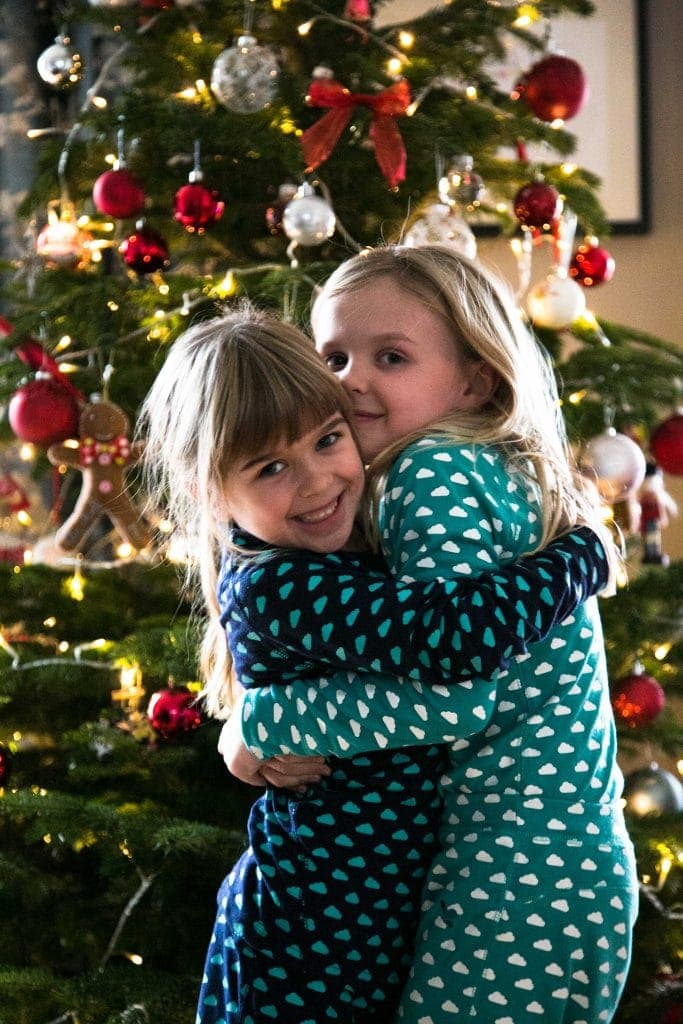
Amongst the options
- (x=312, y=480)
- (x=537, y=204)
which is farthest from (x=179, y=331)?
(x=312, y=480)

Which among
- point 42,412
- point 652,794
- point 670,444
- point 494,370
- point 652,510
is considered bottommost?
point 652,794

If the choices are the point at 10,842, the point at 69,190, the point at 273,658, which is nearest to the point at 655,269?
the point at 69,190

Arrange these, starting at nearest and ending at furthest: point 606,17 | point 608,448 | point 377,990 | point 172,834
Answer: point 377,990, point 172,834, point 608,448, point 606,17

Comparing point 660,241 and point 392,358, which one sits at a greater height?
point 392,358

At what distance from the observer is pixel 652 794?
1987 mm

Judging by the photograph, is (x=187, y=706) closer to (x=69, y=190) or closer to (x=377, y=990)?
(x=377, y=990)

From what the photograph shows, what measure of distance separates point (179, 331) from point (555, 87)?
0.73m

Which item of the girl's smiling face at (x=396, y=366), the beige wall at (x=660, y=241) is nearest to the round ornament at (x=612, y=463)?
the girl's smiling face at (x=396, y=366)

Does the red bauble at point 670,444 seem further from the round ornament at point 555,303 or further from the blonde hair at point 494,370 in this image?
the blonde hair at point 494,370

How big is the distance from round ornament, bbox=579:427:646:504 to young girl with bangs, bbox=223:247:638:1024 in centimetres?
71

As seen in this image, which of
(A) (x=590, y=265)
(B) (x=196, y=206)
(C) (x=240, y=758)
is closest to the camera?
(C) (x=240, y=758)

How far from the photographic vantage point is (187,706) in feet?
5.52

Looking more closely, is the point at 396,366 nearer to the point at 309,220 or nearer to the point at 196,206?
the point at 309,220

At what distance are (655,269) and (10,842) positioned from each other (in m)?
2.08
